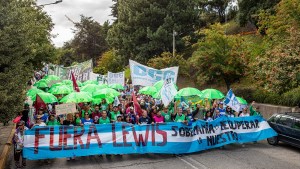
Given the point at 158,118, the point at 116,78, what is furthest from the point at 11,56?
the point at 116,78

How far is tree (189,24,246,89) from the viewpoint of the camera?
20.2 m

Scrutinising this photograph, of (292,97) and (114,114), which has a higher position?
(292,97)

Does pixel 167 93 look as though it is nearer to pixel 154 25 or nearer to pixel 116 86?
pixel 116 86

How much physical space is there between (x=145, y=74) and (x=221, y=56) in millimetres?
6083

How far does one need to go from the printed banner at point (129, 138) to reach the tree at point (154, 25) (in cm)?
2319

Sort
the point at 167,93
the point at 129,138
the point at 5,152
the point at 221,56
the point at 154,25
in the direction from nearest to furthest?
the point at 129,138 < the point at 5,152 < the point at 167,93 < the point at 221,56 < the point at 154,25

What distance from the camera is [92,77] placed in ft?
89.5

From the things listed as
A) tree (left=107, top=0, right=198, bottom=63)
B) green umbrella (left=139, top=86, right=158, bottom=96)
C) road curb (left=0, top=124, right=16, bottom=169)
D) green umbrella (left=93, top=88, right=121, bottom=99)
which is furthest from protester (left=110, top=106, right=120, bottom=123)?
tree (left=107, top=0, right=198, bottom=63)

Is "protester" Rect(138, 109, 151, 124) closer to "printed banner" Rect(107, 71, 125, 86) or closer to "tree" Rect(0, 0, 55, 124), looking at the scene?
"tree" Rect(0, 0, 55, 124)

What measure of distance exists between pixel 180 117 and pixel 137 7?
26.8 meters

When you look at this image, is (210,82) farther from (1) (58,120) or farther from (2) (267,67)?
(1) (58,120)

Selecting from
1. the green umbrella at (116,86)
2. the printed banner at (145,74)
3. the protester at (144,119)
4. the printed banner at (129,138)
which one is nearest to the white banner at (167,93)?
the protester at (144,119)

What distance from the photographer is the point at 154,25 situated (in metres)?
36.9

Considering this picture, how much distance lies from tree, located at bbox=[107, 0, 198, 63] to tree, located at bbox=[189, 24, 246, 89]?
13.2 m
